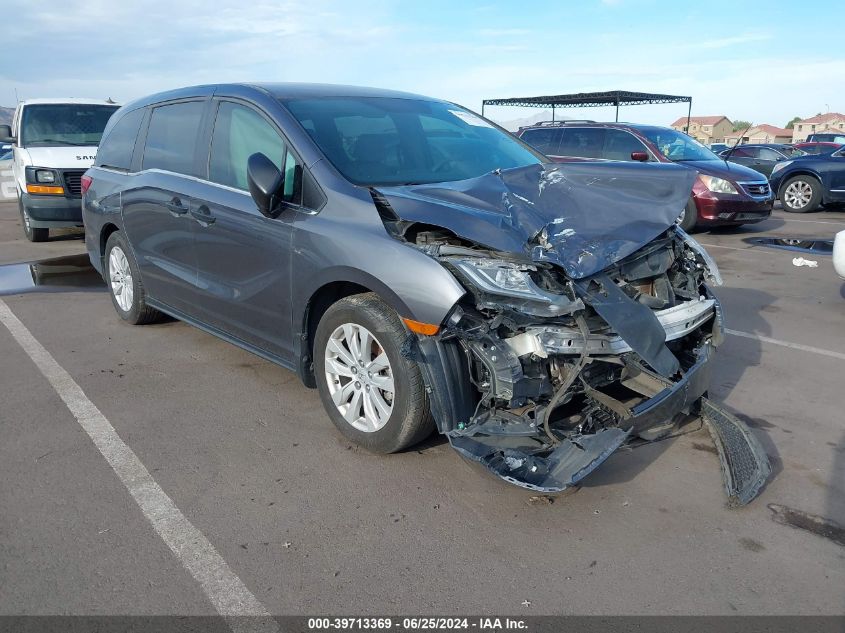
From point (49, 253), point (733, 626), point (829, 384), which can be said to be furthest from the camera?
point (49, 253)

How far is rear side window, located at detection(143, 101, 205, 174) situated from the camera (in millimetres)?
4770

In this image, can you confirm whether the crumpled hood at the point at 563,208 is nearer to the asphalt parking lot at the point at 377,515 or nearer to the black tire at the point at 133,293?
the asphalt parking lot at the point at 377,515

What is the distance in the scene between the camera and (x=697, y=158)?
39.2 ft

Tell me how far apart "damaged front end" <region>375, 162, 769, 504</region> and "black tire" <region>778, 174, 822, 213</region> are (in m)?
13.0

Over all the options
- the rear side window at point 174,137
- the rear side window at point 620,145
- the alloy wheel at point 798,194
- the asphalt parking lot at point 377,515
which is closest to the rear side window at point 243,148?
the rear side window at point 174,137

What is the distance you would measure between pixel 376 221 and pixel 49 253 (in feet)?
26.7

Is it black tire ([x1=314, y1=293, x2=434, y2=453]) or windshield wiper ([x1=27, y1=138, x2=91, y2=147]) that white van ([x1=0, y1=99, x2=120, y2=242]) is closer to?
windshield wiper ([x1=27, y1=138, x2=91, y2=147])

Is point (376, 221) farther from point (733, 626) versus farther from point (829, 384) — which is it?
point (829, 384)

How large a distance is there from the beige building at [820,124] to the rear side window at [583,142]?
249ft

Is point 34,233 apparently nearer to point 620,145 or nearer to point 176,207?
point 176,207

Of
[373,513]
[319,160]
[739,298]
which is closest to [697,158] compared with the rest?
[739,298]

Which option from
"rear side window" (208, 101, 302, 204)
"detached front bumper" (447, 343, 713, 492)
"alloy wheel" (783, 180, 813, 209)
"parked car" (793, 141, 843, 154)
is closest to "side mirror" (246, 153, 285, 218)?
"rear side window" (208, 101, 302, 204)

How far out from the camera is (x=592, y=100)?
3244 centimetres

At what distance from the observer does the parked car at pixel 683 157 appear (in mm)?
10930
